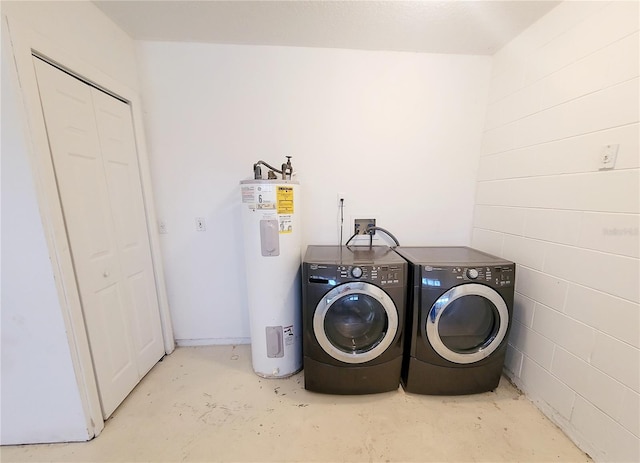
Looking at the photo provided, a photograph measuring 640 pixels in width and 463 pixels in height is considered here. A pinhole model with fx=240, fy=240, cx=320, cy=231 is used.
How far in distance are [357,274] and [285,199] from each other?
626 mm

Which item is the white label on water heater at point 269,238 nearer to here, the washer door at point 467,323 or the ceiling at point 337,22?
the washer door at point 467,323

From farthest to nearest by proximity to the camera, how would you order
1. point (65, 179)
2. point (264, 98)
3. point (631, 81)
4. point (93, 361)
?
point (264, 98), point (93, 361), point (65, 179), point (631, 81)

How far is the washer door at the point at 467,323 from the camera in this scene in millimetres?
1393

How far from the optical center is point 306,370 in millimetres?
1535

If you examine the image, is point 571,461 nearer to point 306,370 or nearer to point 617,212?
point 617,212

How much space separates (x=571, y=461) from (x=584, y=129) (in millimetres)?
1660

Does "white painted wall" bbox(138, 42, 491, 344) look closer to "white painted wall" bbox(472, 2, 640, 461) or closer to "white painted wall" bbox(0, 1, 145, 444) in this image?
"white painted wall" bbox(472, 2, 640, 461)

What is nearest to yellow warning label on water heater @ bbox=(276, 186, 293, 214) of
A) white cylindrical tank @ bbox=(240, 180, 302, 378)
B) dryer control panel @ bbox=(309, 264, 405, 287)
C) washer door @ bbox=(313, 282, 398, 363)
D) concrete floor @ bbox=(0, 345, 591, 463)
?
white cylindrical tank @ bbox=(240, 180, 302, 378)

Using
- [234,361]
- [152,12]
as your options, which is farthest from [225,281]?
[152,12]

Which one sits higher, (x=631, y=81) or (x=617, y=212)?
(x=631, y=81)

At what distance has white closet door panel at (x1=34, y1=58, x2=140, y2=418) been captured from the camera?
1.14 metres

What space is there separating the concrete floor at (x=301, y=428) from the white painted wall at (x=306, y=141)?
635 mm

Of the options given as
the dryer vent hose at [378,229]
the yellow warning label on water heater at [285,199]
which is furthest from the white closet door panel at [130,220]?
→ the dryer vent hose at [378,229]

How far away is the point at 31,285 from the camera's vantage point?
109cm
